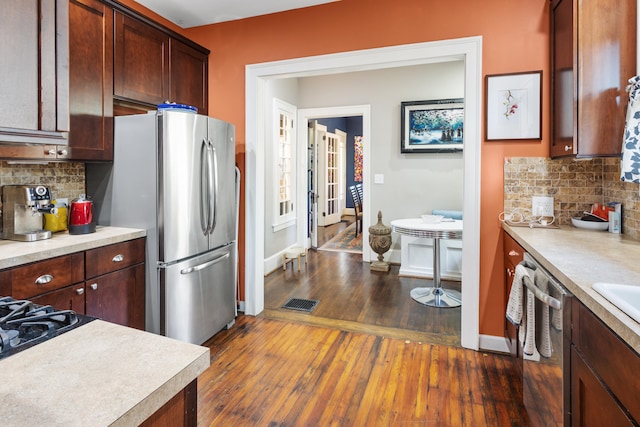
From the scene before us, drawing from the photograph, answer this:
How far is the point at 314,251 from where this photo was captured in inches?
235

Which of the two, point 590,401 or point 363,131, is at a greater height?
point 363,131

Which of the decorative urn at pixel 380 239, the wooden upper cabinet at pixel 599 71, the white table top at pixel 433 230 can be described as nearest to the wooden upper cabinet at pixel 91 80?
the white table top at pixel 433 230

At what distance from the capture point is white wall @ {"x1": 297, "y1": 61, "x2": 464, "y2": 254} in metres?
4.68

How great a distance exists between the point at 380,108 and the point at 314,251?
2.49 m

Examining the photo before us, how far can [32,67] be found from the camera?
3.33ft

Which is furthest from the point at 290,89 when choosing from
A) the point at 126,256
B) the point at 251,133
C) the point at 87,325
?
the point at 87,325

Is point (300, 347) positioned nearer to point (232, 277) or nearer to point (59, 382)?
point (232, 277)

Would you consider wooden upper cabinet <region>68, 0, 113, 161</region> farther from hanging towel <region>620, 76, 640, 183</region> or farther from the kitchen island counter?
hanging towel <region>620, 76, 640, 183</region>

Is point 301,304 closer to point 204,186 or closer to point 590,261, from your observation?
point 204,186

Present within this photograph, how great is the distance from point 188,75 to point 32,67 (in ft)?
7.28

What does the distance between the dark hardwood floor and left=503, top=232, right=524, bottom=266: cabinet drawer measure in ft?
2.67

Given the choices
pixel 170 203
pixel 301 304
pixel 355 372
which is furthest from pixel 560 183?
pixel 170 203

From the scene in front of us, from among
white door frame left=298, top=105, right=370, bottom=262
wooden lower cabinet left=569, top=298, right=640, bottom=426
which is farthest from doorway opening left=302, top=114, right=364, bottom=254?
wooden lower cabinet left=569, top=298, right=640, bottom=426

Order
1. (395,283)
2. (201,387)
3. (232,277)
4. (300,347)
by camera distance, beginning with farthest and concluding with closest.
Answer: (395,283), (232,277), (300,347), (201,387)
